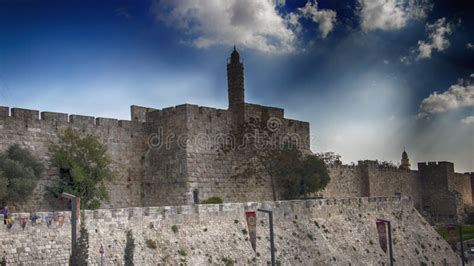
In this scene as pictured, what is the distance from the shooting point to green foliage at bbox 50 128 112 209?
29203 millimetres

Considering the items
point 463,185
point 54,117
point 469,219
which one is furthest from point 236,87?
point 463,185

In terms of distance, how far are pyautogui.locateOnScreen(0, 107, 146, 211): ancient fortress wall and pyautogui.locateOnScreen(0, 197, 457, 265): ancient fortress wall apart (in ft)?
28.7

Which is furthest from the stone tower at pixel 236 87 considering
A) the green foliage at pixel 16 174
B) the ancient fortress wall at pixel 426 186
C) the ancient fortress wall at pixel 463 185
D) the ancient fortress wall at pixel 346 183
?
the ancient fortress wall at pixel 463 185

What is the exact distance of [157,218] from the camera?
2219 centimetres

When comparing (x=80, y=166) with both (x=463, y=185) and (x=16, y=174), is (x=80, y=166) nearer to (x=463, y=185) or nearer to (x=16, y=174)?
(x=16, y=174)

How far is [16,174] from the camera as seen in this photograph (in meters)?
26.8

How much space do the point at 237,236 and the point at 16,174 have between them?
9744mm

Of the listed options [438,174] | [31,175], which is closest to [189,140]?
[31,175]

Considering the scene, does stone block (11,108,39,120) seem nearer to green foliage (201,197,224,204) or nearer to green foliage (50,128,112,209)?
green foliage (50,128,112,209)

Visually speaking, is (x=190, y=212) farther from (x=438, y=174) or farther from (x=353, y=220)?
(x=438, y=174)

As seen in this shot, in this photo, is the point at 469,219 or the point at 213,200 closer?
the point at 213,200

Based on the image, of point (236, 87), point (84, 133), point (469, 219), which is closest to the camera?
point (84, 133)

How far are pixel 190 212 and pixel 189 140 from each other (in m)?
8.71

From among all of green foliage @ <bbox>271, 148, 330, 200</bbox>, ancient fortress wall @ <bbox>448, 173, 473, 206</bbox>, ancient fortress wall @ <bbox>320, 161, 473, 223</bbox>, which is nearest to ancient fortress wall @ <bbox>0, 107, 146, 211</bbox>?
green foliage @ <bbox>271, 148, 330, 200</bbox>
